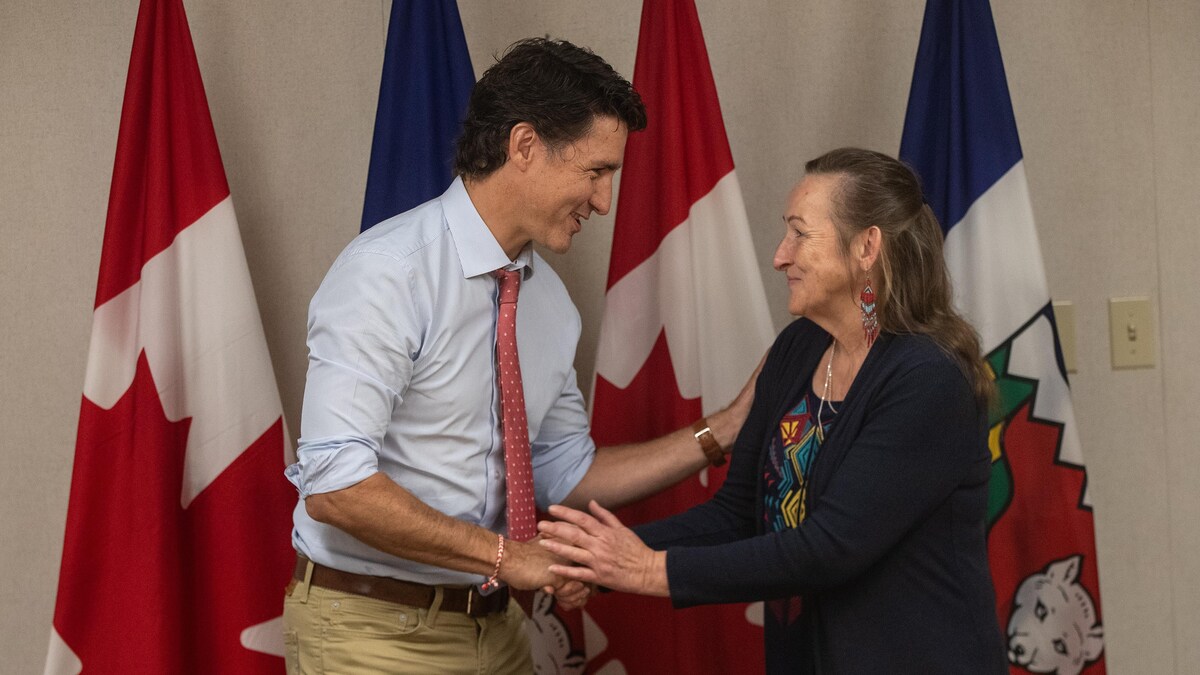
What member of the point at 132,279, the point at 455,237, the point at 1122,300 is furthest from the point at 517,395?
the point at 1122,300

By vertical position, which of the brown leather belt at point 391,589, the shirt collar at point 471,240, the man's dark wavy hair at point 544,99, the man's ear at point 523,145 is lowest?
the brown leather belt at point 391,589

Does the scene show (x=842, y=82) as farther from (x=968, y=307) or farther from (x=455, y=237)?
(x=455, y=237)

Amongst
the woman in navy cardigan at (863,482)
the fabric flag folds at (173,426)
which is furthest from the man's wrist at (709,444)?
the fabric flag folds at (173,426)

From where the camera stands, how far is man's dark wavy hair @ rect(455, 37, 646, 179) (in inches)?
75.5

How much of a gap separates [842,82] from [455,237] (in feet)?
4.54

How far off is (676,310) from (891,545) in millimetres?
994

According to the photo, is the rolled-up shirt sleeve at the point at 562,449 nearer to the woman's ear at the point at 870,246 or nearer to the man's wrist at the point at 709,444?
the man's wrist at the point at 709,444

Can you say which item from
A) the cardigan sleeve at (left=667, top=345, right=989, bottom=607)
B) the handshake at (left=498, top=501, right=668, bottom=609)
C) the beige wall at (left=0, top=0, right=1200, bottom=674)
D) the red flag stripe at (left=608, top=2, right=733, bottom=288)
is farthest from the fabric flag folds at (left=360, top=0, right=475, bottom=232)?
the cardigan sleeve at (left=667, top=345, right=989, bottom=607)

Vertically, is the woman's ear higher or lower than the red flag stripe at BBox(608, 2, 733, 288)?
lower

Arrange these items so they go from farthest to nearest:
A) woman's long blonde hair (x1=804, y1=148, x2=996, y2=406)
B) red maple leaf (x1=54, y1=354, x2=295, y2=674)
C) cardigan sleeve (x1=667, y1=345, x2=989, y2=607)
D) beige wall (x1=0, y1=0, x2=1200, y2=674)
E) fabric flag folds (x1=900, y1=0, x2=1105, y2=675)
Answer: beige wall (x1=0, y1=0, x2=1200, y2=674) → fabric flag folds (x1=900, y1=0, x2=1105, y2=675) → red maple leaf (x1=54, y1=354, x2=295, y2=674) → woman's long blonde hair (x1=804, y1=148, x2=996, y2=406) → cardigan sleeve (x1=667, y1=345, x2=989, y2=607)

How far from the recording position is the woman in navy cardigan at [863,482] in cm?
169

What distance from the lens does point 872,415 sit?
1.72 meters

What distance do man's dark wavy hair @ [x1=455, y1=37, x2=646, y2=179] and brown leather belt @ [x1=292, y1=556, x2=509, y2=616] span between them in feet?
2.39

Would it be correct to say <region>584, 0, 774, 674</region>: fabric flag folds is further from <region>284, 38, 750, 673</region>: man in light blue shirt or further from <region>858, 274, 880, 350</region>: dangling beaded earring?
<region>858, 274, 880, 350</region>: dangling beaded earring
